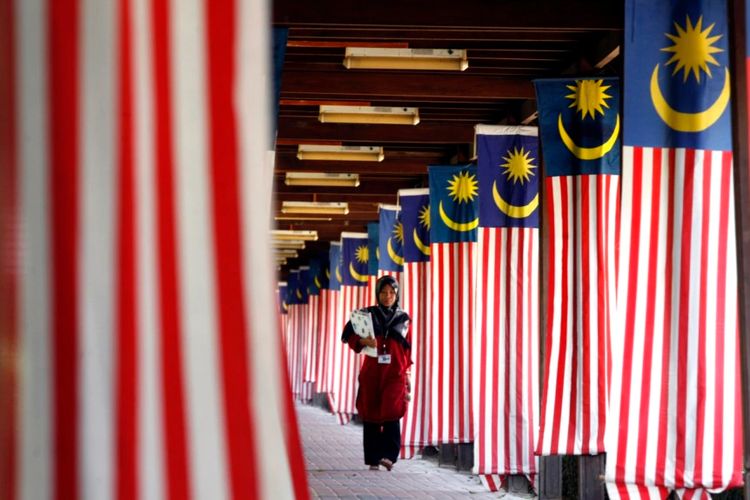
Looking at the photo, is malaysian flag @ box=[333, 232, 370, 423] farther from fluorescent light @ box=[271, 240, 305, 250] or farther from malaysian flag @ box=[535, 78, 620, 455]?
malaysian flag @ box=[535, 78, 620, 455]

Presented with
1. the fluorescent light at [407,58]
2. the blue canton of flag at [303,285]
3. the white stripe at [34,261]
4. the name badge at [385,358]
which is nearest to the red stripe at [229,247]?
the white stripe at [34,261]

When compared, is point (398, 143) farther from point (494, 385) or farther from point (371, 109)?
point (494, 385)

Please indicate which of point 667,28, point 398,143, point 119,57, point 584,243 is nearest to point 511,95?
point 584,243

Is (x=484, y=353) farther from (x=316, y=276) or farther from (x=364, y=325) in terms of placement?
(x=316, y=276)

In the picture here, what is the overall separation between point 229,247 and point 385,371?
34.3 ft

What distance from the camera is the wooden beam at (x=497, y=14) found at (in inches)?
352

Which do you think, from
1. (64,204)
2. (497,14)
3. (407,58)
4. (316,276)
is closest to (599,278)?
(497,14)

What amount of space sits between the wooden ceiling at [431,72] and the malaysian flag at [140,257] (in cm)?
694

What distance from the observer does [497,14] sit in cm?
899

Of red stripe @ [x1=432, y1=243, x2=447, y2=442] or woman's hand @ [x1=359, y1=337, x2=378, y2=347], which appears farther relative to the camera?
red stripe @ [x1=432, y1=243, x2=447, y2=442]

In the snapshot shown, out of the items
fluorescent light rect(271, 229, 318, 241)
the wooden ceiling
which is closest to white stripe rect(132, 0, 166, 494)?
the wooden ceiling

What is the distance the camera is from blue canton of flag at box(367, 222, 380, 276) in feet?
63.5

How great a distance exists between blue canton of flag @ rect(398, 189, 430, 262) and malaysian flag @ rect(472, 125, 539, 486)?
3.05 meters

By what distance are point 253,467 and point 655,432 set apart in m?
4.98
